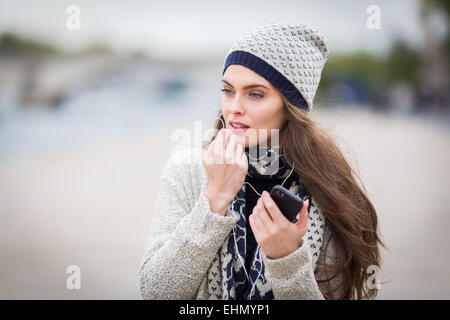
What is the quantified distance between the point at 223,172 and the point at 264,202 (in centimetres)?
18

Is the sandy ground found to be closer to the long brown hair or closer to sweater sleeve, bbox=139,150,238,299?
the long brown hair

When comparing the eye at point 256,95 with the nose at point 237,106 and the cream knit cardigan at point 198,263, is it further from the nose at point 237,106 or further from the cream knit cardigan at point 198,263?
the cream knit cardigan at point 198,263

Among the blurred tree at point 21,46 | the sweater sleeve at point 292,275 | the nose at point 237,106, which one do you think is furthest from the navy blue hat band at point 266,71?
the blurred tree at point 21,46

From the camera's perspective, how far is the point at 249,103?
178 cm

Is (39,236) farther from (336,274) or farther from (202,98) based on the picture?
(202,98)

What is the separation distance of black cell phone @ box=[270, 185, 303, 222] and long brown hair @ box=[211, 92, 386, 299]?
0.35m

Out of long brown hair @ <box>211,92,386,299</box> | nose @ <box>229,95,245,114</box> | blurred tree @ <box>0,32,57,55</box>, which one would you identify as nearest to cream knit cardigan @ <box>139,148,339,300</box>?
long brown hair @ <box>211,92,386,299</box>

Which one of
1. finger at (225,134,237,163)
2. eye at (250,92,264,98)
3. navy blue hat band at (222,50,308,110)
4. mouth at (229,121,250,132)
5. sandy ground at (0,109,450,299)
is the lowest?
sandy ground at (0,109,450,299)

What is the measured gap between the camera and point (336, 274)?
1.79 meters

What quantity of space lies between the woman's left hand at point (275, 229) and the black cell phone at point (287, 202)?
15 mm

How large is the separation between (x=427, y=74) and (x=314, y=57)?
937cm

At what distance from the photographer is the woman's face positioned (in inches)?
69.7

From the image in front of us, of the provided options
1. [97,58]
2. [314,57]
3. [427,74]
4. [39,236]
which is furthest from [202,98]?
[314,57]

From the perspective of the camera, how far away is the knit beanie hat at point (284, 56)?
1.77m
